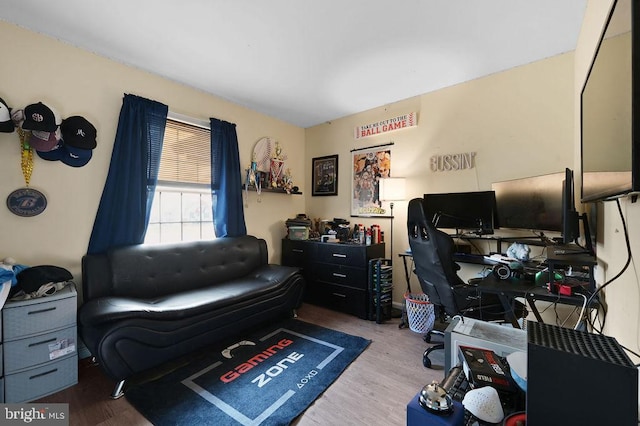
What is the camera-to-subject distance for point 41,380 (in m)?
1.66

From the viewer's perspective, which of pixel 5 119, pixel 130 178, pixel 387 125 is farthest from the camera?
pixel 387 125

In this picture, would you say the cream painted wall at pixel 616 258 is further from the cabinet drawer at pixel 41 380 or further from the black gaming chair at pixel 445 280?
the cabinet drawer at pixel 41 380

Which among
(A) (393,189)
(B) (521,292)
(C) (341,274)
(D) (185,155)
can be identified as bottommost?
→ (C) (341,274)

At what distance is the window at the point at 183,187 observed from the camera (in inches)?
108

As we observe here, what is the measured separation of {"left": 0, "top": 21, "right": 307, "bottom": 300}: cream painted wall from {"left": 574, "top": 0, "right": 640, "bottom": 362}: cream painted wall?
333 cm

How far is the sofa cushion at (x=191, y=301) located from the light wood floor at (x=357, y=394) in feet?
1.51

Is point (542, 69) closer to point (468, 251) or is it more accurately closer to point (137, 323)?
point (468, 251)

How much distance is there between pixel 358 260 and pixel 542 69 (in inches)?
98.4

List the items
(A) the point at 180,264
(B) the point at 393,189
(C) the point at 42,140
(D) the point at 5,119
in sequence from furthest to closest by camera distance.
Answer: (B) the point at 393,189 < (A) the point at 180,264 < (C) the point at 42,140 < (D) the point at 5,119

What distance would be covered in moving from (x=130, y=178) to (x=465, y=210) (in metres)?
3.18

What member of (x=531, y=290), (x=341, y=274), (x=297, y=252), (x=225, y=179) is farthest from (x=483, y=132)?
(x=225, y=179)

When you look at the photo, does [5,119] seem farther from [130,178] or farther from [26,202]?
[130,178]

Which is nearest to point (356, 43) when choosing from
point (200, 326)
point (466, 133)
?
point (466, 133)

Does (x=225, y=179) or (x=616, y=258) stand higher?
(x=225, y=179)
